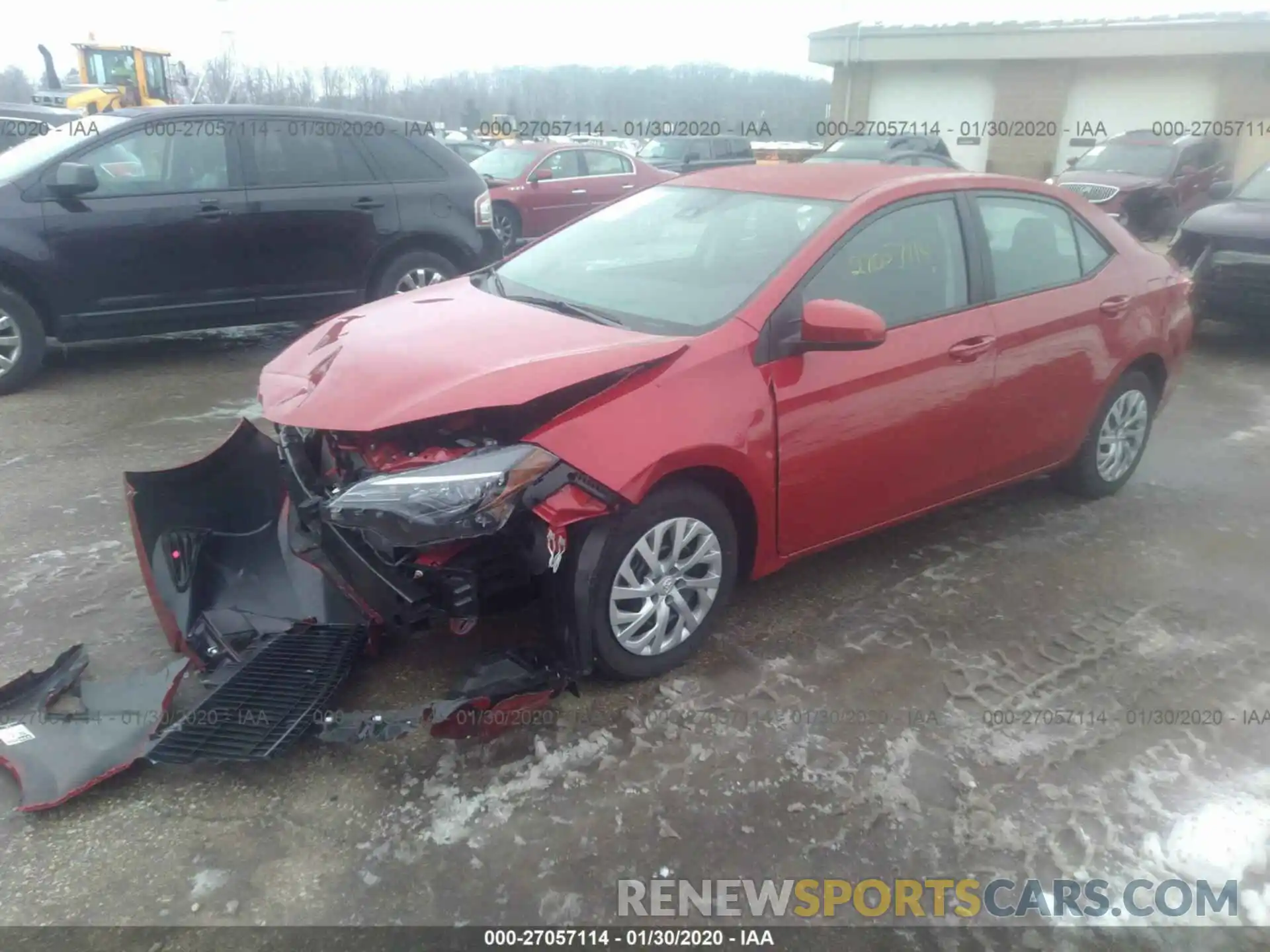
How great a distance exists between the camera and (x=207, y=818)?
2598 mm

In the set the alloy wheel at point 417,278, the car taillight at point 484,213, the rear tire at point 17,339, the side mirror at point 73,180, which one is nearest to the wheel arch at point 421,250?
the alloy wheel at point 417,278

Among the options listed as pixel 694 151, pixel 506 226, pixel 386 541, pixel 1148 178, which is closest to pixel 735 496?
pixel 386 541

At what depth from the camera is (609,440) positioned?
9.36 ft

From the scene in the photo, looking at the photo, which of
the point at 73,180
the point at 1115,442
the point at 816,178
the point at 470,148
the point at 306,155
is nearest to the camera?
the point at 816,178

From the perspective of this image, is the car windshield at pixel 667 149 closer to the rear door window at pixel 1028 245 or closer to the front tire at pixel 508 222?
the front tire at pixel 508 222

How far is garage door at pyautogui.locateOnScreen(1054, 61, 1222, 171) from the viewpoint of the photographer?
75.5 feet

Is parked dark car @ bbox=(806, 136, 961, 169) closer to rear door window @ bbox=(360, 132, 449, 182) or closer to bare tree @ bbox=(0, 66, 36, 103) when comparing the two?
rear door window @ bbox=(360, 132, 449, 182)

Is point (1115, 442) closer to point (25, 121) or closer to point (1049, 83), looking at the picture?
point (25, 121)

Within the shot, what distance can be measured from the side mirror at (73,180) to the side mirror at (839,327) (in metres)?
5.07

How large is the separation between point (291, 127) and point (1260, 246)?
7.74 m

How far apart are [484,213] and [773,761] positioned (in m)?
5.76

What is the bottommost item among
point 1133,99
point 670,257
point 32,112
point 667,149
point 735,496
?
point 735,496

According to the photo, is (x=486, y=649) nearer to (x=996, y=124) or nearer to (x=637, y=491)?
(x=637, y=491)

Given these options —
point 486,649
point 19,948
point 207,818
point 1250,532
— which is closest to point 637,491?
point 486,649
